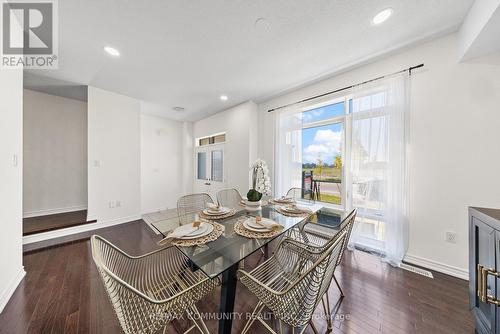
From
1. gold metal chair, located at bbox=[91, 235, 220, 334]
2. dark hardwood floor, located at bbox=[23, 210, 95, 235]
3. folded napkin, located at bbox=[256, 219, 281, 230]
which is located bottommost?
dark hardwood floor, located at bbox=[23, 210, 95, 235]

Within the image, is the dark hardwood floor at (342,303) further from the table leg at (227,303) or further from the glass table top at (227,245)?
the glass table top at (227,245)

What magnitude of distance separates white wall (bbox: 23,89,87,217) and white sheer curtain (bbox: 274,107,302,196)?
14.5ft

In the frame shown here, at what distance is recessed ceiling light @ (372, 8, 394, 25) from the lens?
4.95ft

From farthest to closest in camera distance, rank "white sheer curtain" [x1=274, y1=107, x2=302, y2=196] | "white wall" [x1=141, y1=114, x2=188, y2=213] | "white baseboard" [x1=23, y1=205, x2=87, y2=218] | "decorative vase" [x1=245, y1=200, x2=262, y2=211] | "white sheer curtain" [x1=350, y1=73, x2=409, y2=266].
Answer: "white wall" [x1=141, y1=114, x2=188, y2=213]
"white baseboard" [x1=23, y1=205, x2=87, y2=218]
"white sheer curtain" [x1=274, y1=107, x2=302, y2=196]
"white sheer curtain" [x1=350, y1=73, x2=409, y2=266]
"decorative vase" [x1=245, y1=200, x2=262, y2=211]

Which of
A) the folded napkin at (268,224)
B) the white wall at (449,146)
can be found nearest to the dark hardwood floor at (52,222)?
the folded napkin at (268,224)

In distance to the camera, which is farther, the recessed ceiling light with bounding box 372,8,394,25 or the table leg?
the recessed ceiling light with bounding box 372,8,394,25

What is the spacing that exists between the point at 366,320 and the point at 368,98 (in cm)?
245

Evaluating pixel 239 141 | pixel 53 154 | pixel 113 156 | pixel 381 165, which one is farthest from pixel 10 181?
pixel 381 165

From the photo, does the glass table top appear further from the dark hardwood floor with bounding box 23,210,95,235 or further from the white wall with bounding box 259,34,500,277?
the dark hardwood floor with bounding box 23,210,95,235

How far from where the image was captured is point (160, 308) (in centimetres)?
87

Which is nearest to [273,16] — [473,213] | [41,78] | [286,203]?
[286,203]

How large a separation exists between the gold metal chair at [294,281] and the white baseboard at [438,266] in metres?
1.49

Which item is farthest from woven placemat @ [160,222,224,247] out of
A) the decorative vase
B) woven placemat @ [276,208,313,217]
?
woven placemat @ [276,208,313,217]

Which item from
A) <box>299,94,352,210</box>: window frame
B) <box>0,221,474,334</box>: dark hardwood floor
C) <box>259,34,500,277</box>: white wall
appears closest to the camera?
<box>0,221,474,334</box>: dark hardwood floor
